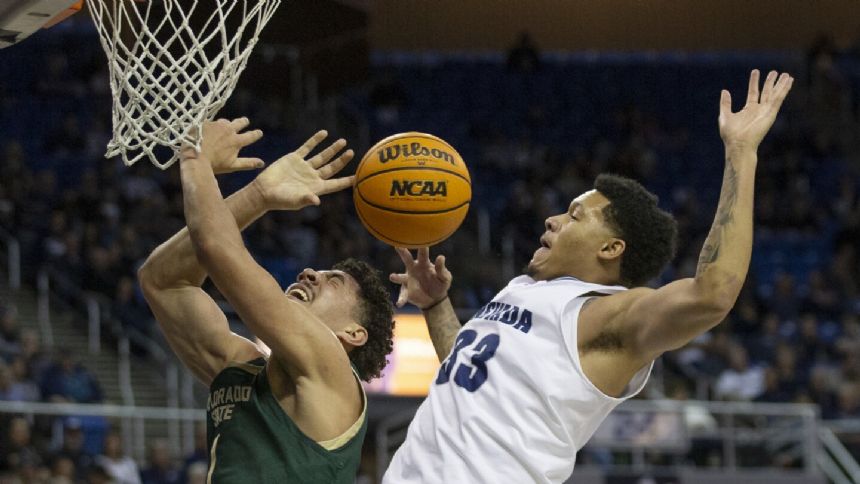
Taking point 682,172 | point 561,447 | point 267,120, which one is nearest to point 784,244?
point 682,172

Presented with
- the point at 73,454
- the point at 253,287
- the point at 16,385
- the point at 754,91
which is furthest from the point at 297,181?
the point at 16,385

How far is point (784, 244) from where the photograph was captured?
1501cm

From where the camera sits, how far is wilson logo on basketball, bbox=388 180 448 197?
3.99 meters

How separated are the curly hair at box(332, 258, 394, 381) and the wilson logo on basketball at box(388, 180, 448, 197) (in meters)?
0.29

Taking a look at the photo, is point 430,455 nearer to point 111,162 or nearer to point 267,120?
point 111,162

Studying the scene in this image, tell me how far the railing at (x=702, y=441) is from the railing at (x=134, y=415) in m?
1.56

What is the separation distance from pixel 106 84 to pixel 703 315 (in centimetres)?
1251

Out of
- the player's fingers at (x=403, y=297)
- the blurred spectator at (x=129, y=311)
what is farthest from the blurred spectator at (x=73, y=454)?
the player's fingers at (x=403, y=297)

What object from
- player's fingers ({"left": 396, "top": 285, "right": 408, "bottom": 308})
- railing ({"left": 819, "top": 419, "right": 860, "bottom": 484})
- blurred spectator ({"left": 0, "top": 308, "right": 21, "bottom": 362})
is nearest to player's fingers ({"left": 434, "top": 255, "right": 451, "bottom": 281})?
player's fingers ({"left": 396, "top": 285, "right": 408, "bottom": 308})

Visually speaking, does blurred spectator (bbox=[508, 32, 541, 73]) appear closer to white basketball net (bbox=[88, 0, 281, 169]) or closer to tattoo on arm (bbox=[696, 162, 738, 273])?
white basketball net (bbox=[88, 0, 281, 169])

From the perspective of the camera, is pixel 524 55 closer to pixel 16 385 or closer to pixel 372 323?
pixel 16 385

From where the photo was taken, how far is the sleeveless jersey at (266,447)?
3.33 metres

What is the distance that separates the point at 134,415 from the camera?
9625mm

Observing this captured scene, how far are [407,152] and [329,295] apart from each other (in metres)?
0.59
